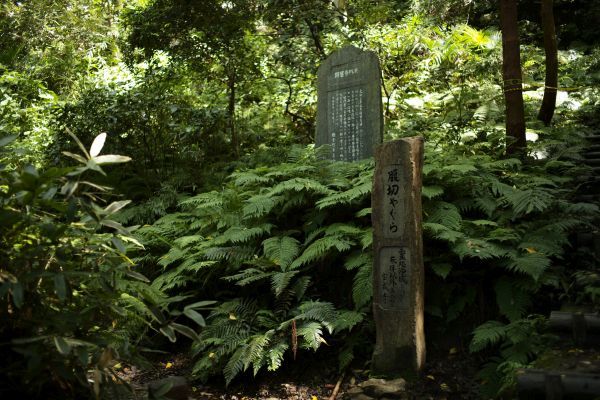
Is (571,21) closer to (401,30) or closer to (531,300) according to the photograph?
(401,30)

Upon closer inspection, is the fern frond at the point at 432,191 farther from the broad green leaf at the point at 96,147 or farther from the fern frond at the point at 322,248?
the broad green leaf at the point at 96,147

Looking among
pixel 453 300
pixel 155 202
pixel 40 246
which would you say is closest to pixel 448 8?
pixel 155 202

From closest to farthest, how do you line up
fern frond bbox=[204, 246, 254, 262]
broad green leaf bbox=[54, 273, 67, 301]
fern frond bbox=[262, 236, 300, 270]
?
broad green leaf bbox=[54, 273, 67, 301] → fern frond bbox=[262, 236, 300, 270] → fern frond bbox=[204, 246, 254, 262]

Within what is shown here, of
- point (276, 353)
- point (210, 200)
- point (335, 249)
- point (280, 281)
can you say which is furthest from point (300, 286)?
point (210, 200)

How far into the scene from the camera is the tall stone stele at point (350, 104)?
7602 millimetres

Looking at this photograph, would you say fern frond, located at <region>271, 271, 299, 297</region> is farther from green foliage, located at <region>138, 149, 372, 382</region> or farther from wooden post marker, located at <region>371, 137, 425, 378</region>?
wooden post marker, located at <region>371, 137, 425, 378</region>

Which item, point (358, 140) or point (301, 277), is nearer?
point (301, 277)

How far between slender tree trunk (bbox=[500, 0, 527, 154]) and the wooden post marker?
263 cm

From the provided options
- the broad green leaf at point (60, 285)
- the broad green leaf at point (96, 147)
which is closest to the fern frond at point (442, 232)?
the broad green leaf at point (96, 147)

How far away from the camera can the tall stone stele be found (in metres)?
7.60

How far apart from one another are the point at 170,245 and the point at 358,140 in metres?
3.18

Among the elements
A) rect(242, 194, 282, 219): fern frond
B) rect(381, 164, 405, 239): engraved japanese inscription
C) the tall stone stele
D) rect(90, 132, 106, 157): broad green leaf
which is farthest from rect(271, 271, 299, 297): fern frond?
the tall stone stele

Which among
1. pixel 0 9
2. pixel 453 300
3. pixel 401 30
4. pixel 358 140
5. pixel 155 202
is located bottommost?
pixel 453 300

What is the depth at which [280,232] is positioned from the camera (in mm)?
5844
